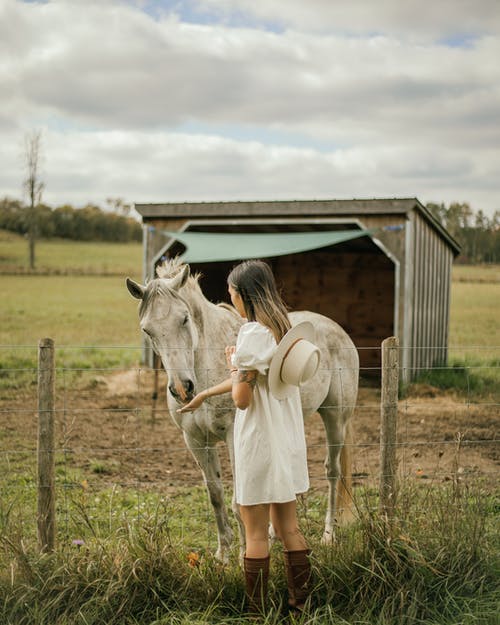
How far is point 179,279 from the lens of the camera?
3.86 metres

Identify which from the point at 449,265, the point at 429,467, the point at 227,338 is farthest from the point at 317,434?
the point at 449,265

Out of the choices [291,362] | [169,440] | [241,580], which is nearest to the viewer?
[291,362]

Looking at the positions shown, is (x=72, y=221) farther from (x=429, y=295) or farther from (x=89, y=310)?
(x=429, y=295)

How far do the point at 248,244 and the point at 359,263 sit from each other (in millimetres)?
4288

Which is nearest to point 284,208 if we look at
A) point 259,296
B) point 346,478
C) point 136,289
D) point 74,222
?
point 346,478

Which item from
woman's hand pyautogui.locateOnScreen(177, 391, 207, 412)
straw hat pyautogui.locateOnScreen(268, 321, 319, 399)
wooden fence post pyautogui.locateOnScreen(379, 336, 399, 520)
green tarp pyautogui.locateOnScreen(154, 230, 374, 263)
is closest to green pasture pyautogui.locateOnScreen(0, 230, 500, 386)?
green tarp pyautogui.locateOnScreen(154, 230, 374, 263)

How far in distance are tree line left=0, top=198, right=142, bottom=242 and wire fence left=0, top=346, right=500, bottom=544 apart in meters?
29.9

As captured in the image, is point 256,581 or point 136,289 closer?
point 256,581

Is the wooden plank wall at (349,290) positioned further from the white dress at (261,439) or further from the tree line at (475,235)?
the white dress at (261,439)

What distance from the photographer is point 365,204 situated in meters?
10.3

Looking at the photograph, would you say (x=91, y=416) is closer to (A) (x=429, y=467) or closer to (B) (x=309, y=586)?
(A) (x=429, y=467)

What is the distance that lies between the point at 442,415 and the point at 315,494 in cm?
379

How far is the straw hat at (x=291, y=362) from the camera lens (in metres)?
2.79

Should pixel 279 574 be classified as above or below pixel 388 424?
below
